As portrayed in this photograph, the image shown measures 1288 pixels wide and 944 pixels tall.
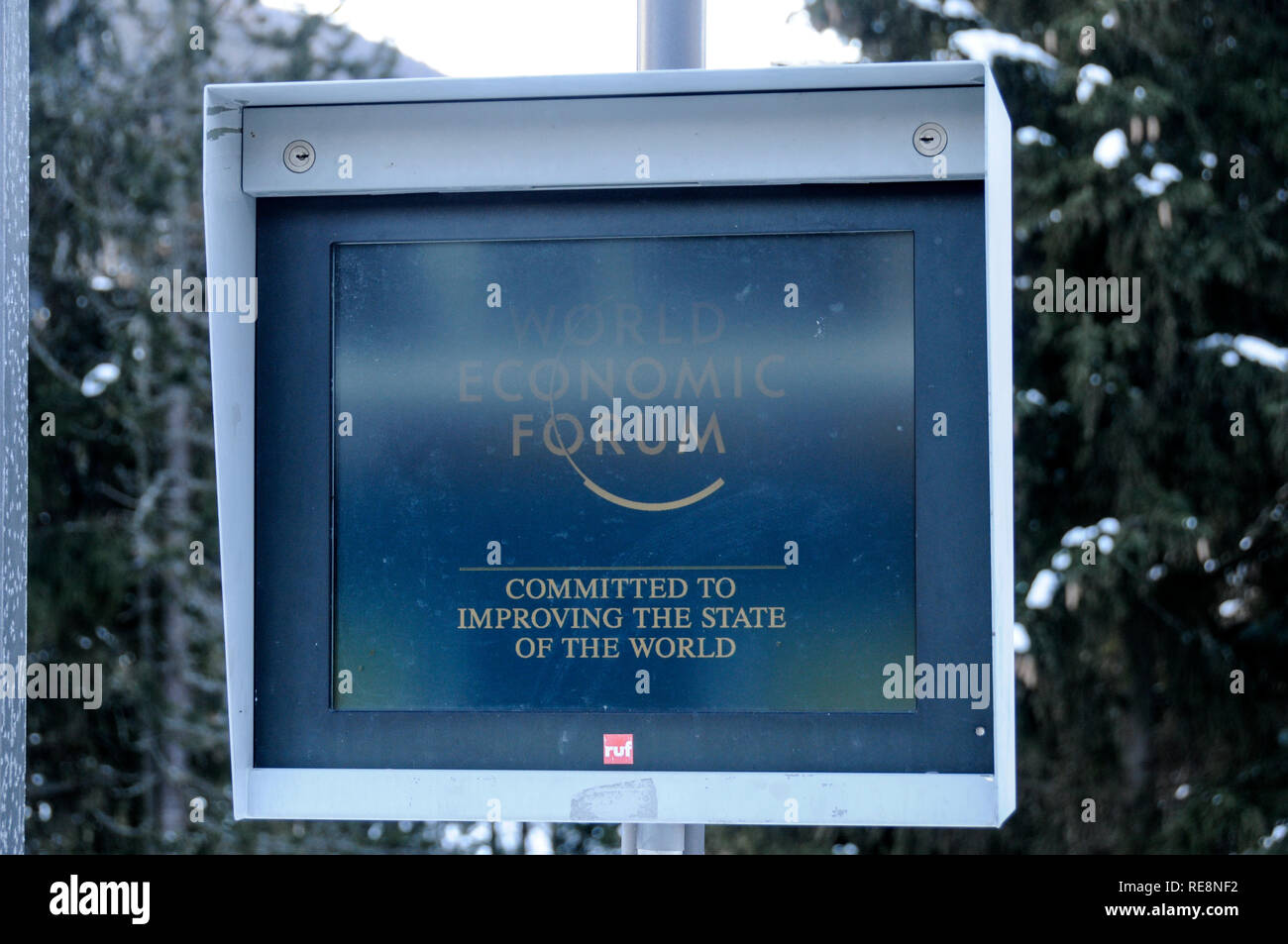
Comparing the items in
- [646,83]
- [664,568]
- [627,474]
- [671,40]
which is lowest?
[664,568]

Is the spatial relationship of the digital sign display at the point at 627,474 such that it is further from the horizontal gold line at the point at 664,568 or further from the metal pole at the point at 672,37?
the metal pole at the point at 672,37

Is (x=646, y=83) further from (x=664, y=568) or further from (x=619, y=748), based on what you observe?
(x=619, y=748)

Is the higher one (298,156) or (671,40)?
(671,40)

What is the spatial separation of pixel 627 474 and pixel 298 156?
872mm

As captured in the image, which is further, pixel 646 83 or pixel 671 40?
pixel 671 40

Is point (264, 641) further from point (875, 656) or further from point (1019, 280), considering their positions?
point (1019, 280)

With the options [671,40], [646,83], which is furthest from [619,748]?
[671,40]

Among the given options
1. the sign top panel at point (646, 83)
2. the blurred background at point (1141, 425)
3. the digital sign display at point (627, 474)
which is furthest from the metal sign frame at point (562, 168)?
the blurred background at point (1141, 425)

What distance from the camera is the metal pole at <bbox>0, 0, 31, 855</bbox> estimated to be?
228cm

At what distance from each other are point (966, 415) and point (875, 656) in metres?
0.46

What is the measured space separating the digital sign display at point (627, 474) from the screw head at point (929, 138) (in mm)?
155

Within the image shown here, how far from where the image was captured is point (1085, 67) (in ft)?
20.8

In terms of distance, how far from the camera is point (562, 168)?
2.32 metres
